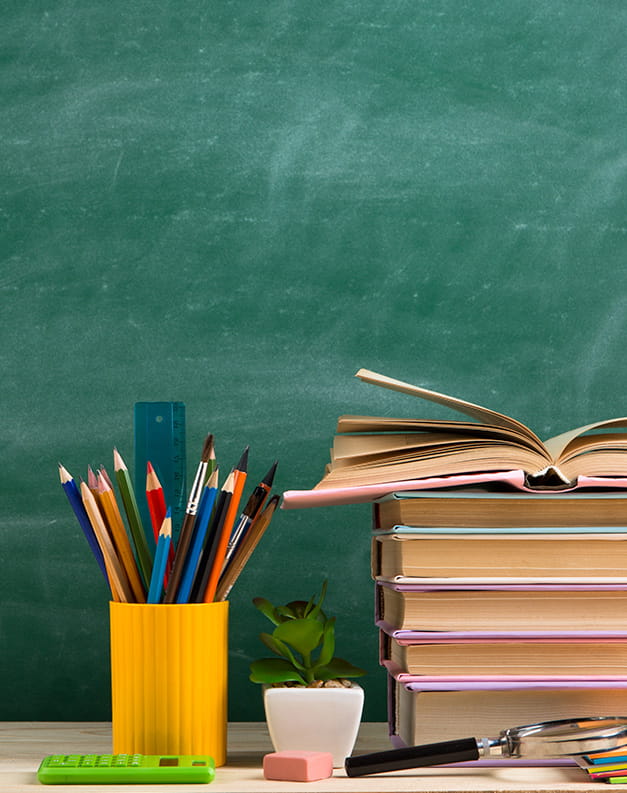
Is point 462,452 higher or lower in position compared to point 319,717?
higher

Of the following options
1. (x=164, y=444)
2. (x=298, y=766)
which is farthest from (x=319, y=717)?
(x=164, y=444)

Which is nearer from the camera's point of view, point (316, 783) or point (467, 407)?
point (316, 783)

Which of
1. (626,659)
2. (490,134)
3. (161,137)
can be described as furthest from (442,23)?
(626,659)

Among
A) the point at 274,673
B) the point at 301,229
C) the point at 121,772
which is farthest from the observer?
the point at 301,229

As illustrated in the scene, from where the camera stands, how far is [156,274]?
3.45ft

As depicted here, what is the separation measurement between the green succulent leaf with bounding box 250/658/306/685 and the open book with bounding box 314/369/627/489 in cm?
15

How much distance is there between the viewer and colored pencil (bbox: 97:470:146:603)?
2.42ft

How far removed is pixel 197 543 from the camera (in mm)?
724

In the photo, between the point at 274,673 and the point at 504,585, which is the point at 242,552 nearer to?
the point at 274,673

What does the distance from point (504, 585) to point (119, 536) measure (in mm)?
296

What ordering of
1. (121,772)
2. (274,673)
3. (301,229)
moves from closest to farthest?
(121,772) < (274,673) < (301,229)

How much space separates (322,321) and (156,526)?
381 millimetres

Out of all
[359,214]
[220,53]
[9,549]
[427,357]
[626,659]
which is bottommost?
[626,659]

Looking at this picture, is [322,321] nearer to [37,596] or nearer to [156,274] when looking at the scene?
[156,274]
